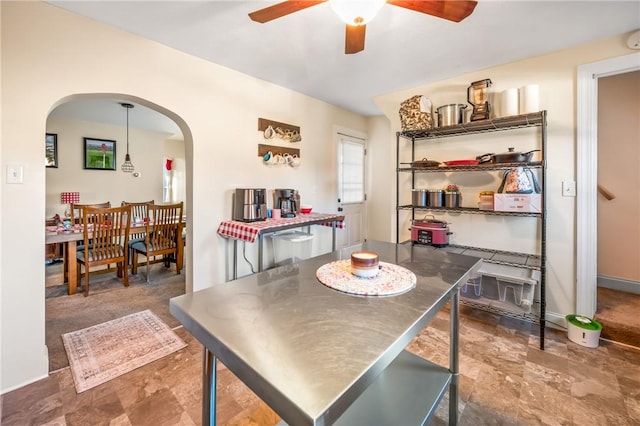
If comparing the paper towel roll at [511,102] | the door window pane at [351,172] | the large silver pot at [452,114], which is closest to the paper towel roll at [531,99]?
the paper towel roll at [511,102]

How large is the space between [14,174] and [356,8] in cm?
212

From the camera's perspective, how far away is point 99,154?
479 centimetres

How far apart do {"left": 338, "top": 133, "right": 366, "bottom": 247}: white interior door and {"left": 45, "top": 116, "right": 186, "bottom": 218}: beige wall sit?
392cm

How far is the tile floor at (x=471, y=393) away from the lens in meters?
1.41

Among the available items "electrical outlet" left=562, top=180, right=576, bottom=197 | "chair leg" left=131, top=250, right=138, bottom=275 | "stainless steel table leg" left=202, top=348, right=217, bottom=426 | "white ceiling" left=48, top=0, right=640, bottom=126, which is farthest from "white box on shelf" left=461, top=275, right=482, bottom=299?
"chair leg" left=131, top=250, right=138, bottom=275

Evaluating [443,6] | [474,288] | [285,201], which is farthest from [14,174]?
[474,288]

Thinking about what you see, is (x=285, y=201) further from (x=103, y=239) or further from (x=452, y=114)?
(x=103, y=239)

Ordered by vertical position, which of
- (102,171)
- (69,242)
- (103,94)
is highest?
(103,94)

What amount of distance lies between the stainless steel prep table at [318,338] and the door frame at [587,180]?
1630 mm

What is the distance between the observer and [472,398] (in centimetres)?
155

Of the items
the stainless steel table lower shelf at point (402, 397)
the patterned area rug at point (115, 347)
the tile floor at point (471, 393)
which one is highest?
the stainless steel table lower shelf at point (402, 397)

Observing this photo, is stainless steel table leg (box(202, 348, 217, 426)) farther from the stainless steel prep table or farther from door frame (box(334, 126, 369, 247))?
door frame (box(334, 126, 369, 247))

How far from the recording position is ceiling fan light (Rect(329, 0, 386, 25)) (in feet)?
3.97

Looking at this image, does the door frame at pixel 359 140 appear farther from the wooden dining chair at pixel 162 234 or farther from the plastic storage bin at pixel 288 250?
the wooden dining chair at pixel 162 234
